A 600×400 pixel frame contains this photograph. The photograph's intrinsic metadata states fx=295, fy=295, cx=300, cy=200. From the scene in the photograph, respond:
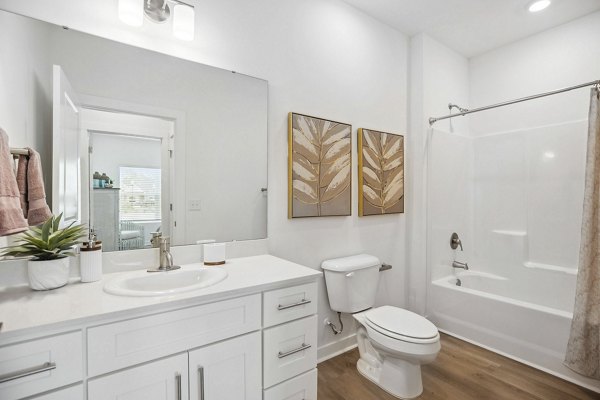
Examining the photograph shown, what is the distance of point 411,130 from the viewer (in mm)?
2703

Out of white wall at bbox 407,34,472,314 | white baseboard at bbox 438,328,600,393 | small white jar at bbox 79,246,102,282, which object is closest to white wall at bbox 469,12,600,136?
white wall at bbox 407,34,472,314

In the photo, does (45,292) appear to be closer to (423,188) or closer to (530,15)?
(423,188)

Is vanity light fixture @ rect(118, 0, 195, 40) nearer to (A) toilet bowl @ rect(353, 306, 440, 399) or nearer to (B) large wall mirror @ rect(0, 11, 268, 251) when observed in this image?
(B) large wall mirror @ rect(0, 11, 268, 251)

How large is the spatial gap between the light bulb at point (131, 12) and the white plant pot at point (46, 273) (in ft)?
3.57

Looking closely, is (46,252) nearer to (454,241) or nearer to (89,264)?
(89,264)

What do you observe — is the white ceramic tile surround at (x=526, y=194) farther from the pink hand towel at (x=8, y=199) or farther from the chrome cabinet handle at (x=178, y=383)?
the pink hand towel at (x=8, y=199)

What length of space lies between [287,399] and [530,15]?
10.8 ft

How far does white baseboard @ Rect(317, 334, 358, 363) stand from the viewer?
210 cm

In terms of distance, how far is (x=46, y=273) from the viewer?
44.2 inches

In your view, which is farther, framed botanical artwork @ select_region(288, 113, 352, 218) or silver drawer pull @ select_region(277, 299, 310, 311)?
framed botanical artwork @ select_region(288, 113, 352, 218)

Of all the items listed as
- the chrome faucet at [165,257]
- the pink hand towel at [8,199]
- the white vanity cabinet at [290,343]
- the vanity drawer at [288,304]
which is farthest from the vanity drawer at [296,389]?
the pink hand towel at [8,199]

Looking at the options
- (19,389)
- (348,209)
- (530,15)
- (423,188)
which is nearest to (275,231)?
(348,209)

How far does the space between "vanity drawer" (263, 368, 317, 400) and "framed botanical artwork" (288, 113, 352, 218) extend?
0.91 m

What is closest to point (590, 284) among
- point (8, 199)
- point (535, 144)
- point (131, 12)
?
point (535, 144)
